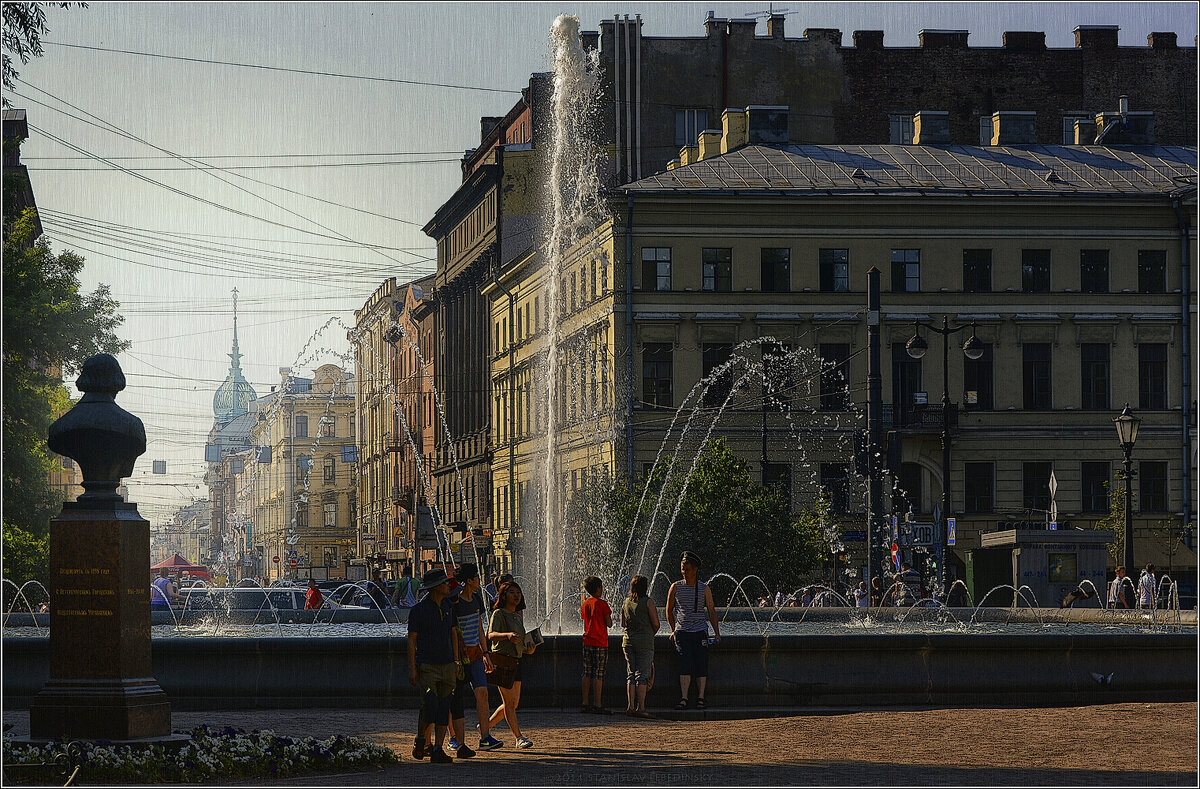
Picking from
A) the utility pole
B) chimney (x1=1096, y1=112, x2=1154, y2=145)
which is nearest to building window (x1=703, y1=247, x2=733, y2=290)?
chimney (x1=1096, y1=112, x2=1154, y2=145)

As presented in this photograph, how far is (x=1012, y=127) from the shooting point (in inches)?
2539

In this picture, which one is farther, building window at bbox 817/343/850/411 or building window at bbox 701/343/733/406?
building window at bbox 701/343/733/406

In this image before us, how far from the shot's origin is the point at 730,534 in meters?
42.7

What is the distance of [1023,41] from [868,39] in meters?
6.24

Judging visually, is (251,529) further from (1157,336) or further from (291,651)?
(291,651)

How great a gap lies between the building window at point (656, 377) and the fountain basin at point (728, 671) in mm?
39429

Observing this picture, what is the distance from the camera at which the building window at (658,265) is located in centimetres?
5809

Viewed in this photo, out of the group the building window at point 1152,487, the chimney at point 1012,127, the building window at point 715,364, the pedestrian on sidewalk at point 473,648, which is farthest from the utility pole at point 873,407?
the chimney at point 1012,127

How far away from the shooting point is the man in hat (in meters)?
13.7

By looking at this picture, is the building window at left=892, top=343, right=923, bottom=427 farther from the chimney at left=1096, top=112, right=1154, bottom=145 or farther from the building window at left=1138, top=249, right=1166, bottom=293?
the chimney at left=1096, top=112, right=1154, bottom=145

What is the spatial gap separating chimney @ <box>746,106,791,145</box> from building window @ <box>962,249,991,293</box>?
8.16 metres

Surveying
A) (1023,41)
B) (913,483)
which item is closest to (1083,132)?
(1023,41)

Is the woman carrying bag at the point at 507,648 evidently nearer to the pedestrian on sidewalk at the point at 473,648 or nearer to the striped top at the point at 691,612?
the pedestrian on sidewalk at the point at 473,648

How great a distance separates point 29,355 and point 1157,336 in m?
36.9
